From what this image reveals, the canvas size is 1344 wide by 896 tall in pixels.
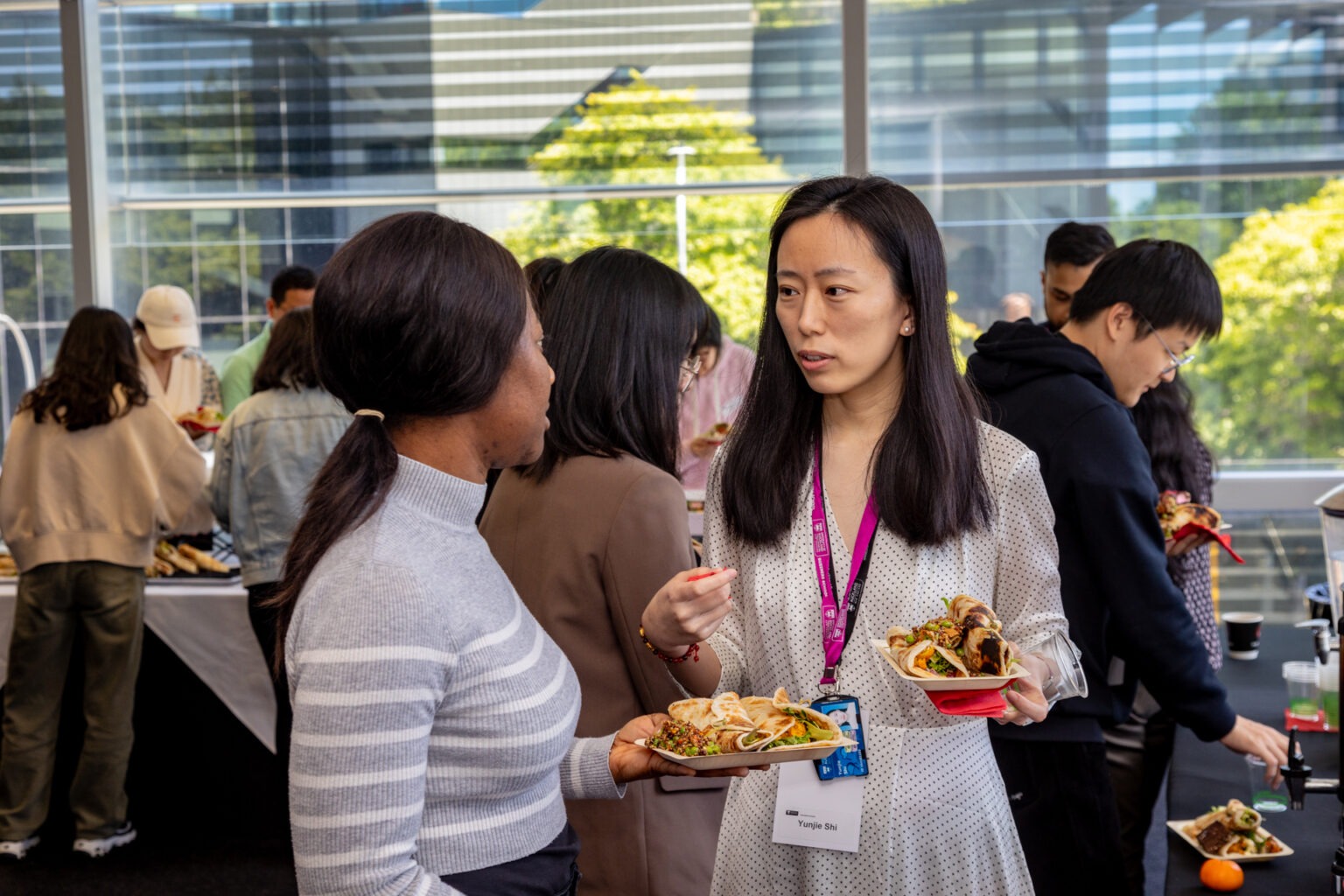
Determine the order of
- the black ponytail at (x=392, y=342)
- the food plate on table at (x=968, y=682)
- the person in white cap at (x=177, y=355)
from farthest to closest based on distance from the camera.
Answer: the person in white cap at (x=177, y=355) → the food plate on table at (x=968, y=682) → the black ponytail at (x=392, y=342)

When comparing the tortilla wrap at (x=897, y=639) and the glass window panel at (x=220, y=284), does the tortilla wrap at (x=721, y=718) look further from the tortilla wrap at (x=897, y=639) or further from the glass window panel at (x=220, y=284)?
the glass window panel at (x=220, y=284)

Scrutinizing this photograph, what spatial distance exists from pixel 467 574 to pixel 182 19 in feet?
20.1

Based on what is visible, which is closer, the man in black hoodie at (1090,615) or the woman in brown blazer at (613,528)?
the woman in brown blazer at (613,528)

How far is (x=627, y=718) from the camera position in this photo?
171 cm

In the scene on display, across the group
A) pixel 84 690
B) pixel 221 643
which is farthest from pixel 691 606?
pixel 84 690

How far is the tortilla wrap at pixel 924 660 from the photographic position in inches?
51.4

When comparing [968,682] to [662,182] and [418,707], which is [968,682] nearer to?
[418,707]

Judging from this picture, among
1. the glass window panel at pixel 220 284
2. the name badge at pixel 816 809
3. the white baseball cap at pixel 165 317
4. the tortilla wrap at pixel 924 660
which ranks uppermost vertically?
the glass window panel at pixel 220 284

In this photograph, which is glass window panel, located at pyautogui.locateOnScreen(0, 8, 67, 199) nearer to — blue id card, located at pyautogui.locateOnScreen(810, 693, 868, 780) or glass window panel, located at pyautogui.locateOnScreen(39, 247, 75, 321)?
glass window panel, located at pyautogui.locateOnScreen(39, 247, 75, 321)

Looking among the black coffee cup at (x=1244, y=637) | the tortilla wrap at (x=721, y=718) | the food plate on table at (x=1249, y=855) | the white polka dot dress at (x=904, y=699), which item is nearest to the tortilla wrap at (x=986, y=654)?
the white polka dot dress at (x=904, y=699)

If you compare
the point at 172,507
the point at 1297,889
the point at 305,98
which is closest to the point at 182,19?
the point at 305,98

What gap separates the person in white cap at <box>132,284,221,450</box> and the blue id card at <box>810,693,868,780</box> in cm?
342

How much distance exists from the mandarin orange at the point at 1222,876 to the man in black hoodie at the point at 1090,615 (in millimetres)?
137

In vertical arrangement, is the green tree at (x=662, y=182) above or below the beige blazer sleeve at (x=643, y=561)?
above
